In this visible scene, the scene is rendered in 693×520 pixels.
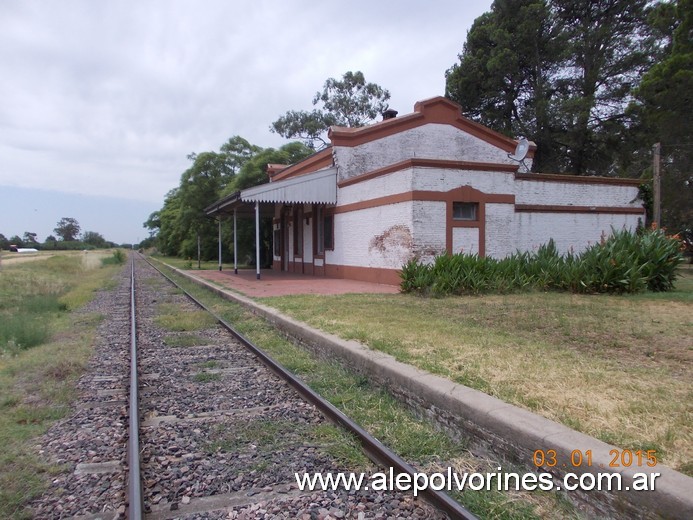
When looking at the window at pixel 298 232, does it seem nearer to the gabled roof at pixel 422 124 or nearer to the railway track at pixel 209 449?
the gabled roof at pixel 422 124

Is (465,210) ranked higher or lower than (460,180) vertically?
lower

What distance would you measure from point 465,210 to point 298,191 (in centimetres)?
655

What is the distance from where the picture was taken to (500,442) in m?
3.78

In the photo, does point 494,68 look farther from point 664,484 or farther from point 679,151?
point 664,484

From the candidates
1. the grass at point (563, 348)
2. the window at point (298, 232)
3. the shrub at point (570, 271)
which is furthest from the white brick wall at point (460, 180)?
the window at point (298, 232)

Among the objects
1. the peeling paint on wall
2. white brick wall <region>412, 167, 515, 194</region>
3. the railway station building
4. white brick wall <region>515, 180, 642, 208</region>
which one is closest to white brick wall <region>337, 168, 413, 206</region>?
the railway station building

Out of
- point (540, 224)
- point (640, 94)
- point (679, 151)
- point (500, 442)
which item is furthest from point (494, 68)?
point (500, 442)

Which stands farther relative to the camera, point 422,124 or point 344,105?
point 344,105

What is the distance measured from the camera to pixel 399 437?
4.30 meters

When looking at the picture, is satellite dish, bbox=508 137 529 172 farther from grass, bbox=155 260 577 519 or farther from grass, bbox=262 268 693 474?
grass, bbox=155 260 577 519

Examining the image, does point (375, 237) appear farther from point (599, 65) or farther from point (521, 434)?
point (599, 65)

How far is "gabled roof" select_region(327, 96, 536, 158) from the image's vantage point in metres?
19.5

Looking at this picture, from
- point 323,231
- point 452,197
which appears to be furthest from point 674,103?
point 323,231

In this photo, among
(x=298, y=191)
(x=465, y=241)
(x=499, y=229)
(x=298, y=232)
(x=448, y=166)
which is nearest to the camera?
(x=448, y=166)
